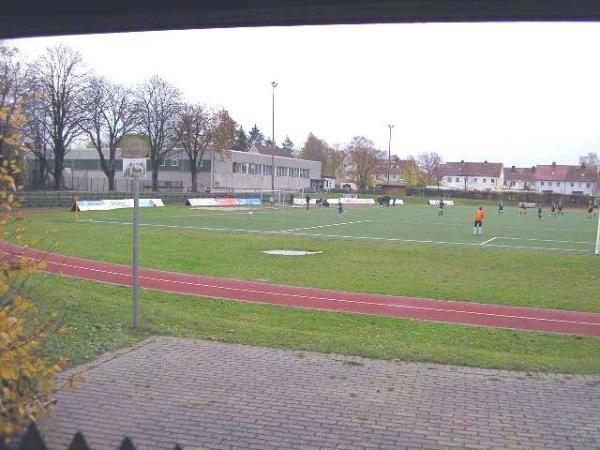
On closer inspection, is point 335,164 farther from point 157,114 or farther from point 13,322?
point 13,322

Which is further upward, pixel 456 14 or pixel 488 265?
pixel 456 14

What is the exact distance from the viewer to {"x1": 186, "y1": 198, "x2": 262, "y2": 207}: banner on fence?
201ft

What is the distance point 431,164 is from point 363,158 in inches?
1323

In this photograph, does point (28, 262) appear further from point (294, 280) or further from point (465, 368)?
point (294, 280)

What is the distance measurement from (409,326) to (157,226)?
85.1ft

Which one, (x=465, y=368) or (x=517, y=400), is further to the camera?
(x=465, y=368)

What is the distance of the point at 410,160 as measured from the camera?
477ft

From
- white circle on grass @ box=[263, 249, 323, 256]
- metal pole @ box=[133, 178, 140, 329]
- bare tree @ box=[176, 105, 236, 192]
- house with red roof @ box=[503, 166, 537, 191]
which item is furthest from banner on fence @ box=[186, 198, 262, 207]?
house with red roof @ box=[503, 166, 537, 191]

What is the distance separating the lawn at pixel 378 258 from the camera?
16.8 m

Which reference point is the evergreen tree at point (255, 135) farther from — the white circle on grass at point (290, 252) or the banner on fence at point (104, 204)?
the white circle on grass at point (290, 252)

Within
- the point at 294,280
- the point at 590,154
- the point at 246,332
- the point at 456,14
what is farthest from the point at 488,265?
the point at 590,154

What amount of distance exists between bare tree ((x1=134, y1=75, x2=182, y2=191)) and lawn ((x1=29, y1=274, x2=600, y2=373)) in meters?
64.9

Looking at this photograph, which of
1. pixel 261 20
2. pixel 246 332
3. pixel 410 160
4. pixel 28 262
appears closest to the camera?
pixel 28 262

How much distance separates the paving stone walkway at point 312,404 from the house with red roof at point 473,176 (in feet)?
504
